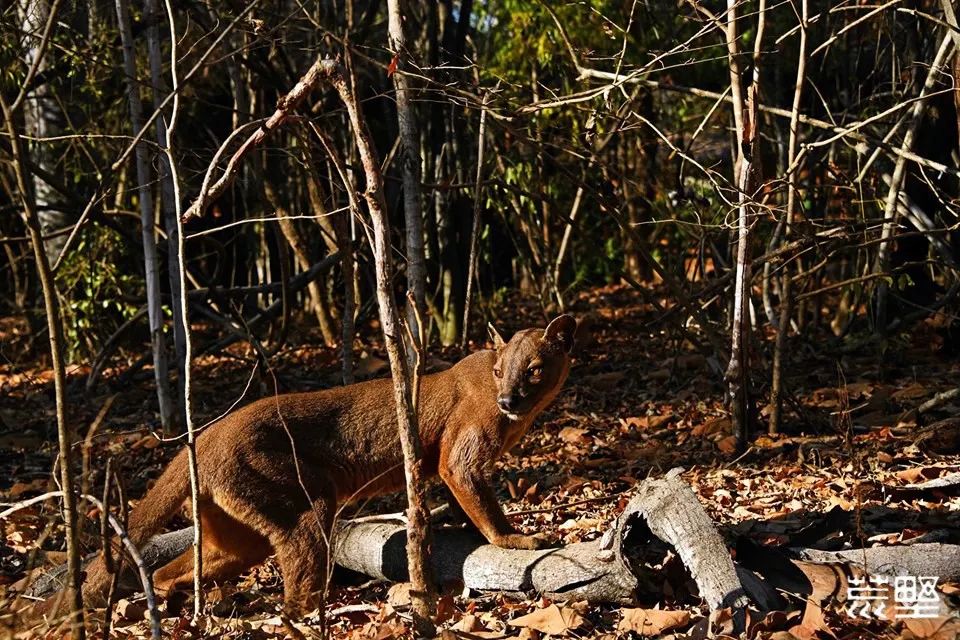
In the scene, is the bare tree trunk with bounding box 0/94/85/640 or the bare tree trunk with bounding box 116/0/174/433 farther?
the bare tree trunk with bounding box 116/0/174/433

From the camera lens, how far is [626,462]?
761cm

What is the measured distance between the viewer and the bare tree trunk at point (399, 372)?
4.31m

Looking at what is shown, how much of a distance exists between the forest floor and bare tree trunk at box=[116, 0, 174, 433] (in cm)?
73

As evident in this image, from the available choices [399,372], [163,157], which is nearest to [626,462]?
[399,372]

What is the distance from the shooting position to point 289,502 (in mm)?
5598

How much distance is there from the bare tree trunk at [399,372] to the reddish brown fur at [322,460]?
36.2 inches

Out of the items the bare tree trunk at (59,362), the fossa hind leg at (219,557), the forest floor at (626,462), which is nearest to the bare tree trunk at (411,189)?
the forest floor at (626,462)

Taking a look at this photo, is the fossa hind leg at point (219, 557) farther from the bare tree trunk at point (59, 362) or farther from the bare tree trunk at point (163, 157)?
the bare tree trunk at point (163, 157)

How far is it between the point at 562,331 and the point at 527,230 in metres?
5.74

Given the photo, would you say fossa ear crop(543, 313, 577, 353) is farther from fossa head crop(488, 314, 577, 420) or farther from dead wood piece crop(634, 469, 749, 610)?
dead wood piece crop(634, 469, 749, 610)

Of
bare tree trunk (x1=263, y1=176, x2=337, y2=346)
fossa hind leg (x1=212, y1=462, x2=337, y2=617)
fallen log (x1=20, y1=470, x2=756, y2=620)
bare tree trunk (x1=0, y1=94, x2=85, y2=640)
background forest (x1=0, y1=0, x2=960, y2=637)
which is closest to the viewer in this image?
bare tree trunk (x1=0, y1=94, x2=85, y2=640)

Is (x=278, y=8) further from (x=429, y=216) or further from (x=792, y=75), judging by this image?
(x=792, y=75)

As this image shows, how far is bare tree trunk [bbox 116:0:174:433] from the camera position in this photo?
7699mm

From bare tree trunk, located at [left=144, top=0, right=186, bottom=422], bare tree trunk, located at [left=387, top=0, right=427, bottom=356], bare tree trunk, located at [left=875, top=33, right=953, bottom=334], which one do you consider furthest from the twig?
bare tree trunk, located at [left=875, top=33, right=953, bottom=334]
